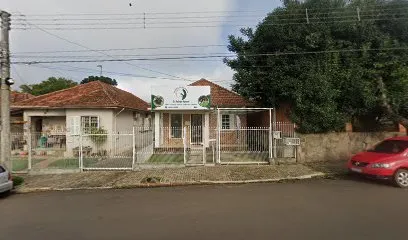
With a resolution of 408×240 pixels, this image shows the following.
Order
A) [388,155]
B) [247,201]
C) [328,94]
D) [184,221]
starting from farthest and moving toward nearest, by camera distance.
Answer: [328,94]
[388,155]
[247,201]
[184,221]

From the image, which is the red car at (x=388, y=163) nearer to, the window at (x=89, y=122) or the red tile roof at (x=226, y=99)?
the red tile roof at (x=226, y=99)

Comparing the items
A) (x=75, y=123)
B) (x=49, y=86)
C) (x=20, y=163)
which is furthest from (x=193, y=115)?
(x=49, y=86)

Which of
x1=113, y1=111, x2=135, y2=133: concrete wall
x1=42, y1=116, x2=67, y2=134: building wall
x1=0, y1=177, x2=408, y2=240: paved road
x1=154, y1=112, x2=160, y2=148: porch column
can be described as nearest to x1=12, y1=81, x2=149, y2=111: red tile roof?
x1=113, y1=111, x2=135, y2=133: concrete wall

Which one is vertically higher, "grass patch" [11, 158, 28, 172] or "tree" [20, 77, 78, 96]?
"tree" [20, 77, 78, 96]

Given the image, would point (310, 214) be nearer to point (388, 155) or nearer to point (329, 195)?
point (329, 195)

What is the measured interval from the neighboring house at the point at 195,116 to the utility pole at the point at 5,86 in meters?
7.43

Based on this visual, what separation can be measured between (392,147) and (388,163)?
47.0 inches

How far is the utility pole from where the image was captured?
13.5 metres

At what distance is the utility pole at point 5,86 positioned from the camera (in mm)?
13477

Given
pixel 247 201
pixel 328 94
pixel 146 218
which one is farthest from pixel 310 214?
pixel 328 94

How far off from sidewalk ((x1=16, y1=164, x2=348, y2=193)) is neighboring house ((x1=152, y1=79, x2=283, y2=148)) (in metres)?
3.08

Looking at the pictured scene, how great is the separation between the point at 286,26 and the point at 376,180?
8.25 meters

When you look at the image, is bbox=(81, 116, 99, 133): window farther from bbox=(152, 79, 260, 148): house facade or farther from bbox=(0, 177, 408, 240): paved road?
bbox=(0, 177, 408, 240): paved road

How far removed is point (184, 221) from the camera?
729 centimetres
